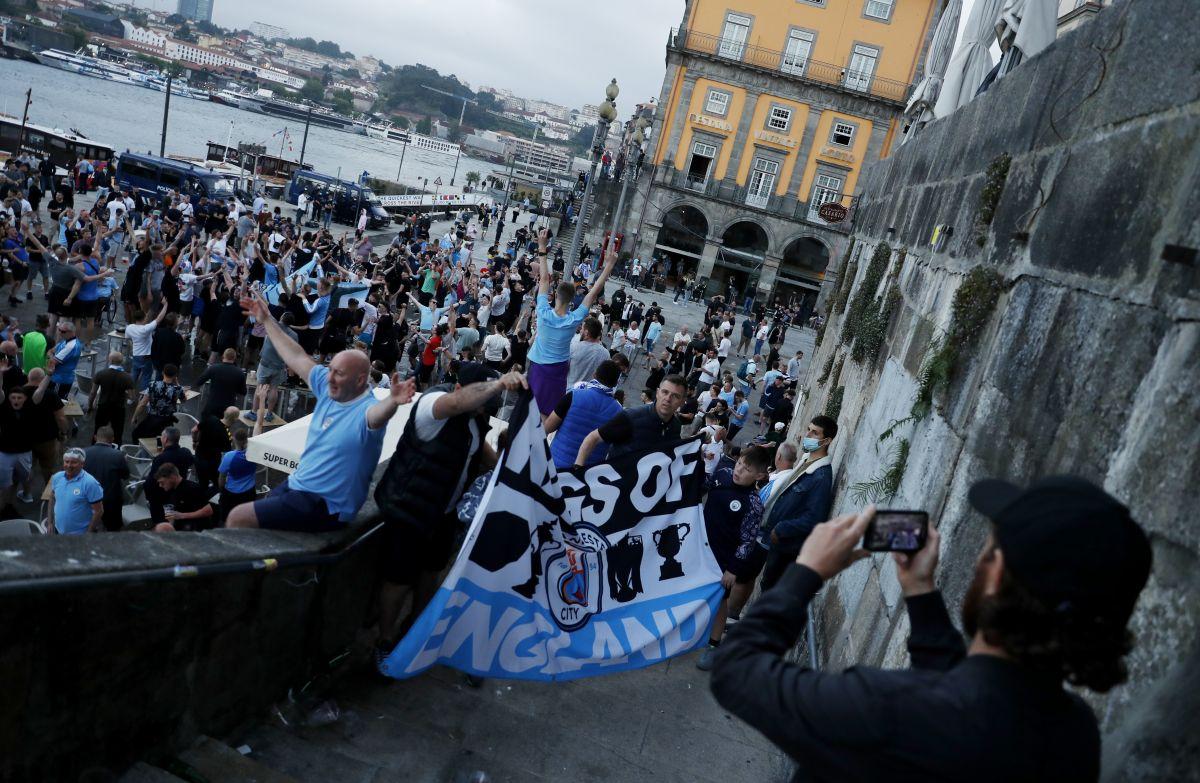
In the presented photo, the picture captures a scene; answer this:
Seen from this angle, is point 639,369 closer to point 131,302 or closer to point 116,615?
point 131,302

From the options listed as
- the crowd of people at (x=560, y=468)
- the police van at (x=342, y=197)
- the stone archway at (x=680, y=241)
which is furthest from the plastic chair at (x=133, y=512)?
the stone archway at (x=680, y=241)

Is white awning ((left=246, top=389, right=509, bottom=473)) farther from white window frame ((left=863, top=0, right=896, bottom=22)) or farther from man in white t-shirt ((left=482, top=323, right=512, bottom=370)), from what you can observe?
white window frame ((left=863, top=0, right=896, bottom=22))

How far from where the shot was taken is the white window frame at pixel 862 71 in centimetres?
4572

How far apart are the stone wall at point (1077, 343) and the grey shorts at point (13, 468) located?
793 centimetres

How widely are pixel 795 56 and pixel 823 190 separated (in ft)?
23.2

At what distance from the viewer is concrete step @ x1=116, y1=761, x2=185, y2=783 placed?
356 centimetres

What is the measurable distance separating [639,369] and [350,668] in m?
18.7

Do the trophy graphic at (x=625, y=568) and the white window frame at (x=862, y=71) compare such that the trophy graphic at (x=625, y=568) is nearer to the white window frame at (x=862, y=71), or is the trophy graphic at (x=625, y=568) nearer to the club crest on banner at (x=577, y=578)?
the club crest on banner at (x=577, y=578)

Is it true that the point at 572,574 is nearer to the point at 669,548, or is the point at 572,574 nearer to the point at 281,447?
the point at 669,548

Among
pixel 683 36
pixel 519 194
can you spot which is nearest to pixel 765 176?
pixel 683 36

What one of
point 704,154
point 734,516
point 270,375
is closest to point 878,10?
point 704,154

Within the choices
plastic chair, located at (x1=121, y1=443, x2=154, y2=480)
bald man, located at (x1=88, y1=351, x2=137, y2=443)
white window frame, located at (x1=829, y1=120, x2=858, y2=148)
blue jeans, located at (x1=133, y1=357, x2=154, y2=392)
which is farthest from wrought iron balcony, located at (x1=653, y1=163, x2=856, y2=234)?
plastic chair, located at (x1=121, y1=443, x2=154, y2=480)

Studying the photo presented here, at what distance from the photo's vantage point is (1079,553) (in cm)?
157

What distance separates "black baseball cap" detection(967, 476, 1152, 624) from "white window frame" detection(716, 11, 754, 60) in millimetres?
47217
